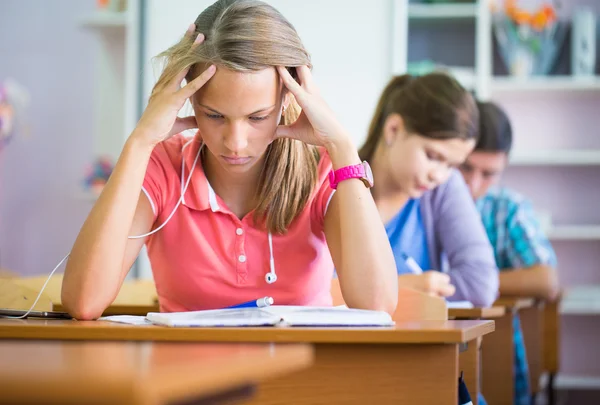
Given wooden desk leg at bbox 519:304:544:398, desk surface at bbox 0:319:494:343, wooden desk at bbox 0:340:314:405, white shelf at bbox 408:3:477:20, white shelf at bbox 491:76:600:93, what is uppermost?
white shelf at bbox 408:3:477:20

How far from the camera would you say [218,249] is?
163 centimetres

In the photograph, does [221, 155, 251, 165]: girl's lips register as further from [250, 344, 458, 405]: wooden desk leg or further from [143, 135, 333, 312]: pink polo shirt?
[250, 344, 458, 405]: wooden desk leg

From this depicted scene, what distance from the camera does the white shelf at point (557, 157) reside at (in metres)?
4.45

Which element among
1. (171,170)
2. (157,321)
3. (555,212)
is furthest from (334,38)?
(157,321)

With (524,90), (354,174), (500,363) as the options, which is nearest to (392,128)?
(500,363)

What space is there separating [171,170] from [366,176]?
363 millimetres

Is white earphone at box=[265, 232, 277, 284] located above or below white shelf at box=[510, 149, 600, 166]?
below

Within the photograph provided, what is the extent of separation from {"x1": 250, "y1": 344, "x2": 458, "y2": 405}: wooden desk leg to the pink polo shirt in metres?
0.48

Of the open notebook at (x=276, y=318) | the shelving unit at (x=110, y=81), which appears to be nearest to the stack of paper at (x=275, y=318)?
the open notebook at (x=276, y=318)

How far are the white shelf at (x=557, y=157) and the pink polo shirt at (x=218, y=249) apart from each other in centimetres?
304

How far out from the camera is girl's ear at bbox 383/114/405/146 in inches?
92.7

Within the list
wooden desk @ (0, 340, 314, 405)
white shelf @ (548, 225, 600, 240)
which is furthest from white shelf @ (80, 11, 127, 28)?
wooden desk @ (0, 340, 314, 405)

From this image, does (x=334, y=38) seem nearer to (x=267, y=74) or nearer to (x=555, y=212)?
(x=555, y=212)

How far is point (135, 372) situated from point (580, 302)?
405cm
